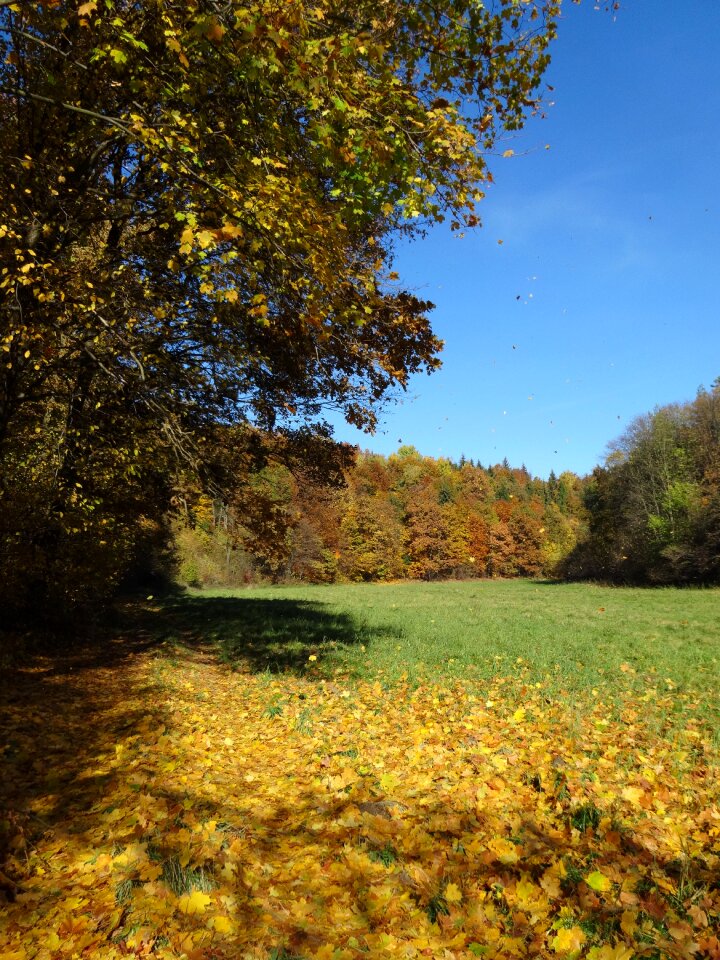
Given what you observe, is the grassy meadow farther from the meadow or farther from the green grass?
the meadow

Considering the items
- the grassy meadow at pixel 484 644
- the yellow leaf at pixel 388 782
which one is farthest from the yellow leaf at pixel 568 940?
the grassy meadow at pixel 484 644

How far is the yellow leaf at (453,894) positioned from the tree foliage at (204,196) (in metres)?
4.22

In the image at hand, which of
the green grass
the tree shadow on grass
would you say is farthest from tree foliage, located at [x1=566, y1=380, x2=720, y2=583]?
the tree shadow on grass

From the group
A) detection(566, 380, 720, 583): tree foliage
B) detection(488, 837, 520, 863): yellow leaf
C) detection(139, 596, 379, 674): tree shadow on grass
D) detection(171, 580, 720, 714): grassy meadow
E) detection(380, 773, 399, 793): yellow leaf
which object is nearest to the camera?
detection(488, 837, 520, 863): yellow leaf

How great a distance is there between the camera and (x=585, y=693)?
25.7 feet

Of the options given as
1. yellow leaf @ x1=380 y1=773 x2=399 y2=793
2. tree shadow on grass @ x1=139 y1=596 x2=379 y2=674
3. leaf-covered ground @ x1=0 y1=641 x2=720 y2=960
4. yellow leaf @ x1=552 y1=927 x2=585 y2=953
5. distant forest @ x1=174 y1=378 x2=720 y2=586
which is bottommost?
tree shadow on grass @ x1=139 y1=596 x2=379 y2=674

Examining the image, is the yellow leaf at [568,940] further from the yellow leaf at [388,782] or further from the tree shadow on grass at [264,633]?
the tree shadow on grass at [264,633]

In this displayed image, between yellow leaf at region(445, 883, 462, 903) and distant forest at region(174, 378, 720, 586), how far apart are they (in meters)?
5.49

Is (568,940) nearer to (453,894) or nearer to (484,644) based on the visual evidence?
(453,894)

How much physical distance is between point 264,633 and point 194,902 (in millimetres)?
11162

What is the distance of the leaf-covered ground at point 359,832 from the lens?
9.26 ft

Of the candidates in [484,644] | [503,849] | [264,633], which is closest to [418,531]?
[264,633]

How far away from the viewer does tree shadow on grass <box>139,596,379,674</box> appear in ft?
37.0

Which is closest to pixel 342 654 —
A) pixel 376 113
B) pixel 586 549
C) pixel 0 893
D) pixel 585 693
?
pixel 585 693
